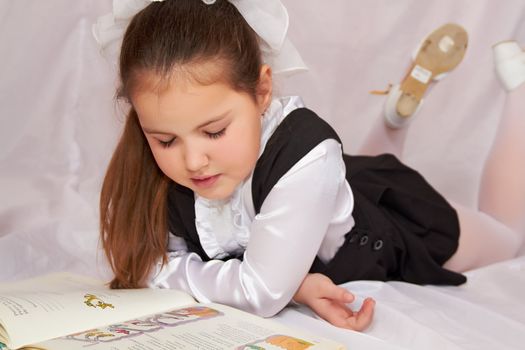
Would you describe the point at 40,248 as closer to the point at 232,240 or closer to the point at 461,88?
the point at 232,240

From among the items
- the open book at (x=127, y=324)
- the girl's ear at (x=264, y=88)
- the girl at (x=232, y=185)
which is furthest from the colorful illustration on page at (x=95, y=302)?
the girl's ear at (x=264, y=88)

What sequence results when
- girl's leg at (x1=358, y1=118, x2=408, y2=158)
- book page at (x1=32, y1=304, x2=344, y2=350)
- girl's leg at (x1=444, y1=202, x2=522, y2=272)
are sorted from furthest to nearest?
girl's leg at (x1=358, y1=118, x2=408, y2=158) → girl's leg at (x1=444, y1=202, x2=522, y2=272) → book page at (x1=32, y1=304, x2=344, y2=350)

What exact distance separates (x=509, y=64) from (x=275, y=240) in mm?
814

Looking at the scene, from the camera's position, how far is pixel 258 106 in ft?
3.62

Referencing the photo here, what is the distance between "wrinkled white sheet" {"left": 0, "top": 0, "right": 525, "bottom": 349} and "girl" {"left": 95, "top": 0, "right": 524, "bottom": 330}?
2.7 inches

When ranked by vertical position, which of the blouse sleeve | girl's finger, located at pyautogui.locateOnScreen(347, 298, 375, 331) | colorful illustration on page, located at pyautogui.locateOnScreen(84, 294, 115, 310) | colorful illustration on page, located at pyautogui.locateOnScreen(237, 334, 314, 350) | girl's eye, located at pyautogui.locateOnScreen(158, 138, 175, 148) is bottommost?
girl's finger, located at pyautogui.locateOnScreen(347, 298, 375, 331)

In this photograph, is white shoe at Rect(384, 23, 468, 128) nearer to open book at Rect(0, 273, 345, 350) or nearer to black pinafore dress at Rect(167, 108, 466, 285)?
black pinafore dress at Rect(167, 108, 466, 285)

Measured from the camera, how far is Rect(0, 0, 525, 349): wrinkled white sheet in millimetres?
1214

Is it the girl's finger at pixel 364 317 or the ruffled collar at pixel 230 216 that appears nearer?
the girl's finger at pixel 364 317

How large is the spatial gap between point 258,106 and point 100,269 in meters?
0.48

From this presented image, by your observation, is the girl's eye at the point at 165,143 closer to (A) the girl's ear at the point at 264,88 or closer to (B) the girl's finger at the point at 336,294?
(A) the girl's ear at the point at 264,88

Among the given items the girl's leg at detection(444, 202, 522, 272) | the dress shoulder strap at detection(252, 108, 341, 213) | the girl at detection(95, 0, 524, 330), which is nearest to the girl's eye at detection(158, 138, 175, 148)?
the girl at detection(95, 0, 524, 330)

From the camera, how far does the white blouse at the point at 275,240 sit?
1059mm

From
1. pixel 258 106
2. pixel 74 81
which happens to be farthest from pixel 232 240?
pixel 74 81
